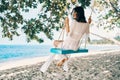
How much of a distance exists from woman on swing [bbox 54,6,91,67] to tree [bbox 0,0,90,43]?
331cm

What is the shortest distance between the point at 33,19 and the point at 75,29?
4.10 meters

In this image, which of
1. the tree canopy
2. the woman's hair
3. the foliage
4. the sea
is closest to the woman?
the woman's hair

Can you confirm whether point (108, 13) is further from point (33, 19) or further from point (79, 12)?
point (79, 12)

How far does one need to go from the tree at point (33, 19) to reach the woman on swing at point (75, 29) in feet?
10.9

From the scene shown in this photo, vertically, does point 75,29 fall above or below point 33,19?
below

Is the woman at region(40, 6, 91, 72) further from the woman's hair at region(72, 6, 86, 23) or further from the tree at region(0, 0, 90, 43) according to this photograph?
the tree at region(0, 0, 90, 43)

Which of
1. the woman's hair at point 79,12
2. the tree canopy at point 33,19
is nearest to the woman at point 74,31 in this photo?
the woman's hair at point 79,12

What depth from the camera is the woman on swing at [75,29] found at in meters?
7.42

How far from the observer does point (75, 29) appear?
300 inches

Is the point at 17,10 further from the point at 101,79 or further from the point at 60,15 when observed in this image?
the point at 101,79

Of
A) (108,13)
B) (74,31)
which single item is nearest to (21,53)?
(108,13)

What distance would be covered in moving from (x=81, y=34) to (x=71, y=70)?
1433cm

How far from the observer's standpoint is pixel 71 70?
21953 mm

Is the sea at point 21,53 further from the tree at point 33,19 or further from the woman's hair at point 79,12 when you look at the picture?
the woman's hair at point 79,12
